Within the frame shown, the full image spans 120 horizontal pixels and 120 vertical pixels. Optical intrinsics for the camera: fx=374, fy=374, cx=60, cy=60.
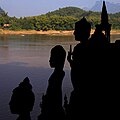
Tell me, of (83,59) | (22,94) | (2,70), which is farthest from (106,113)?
(2,70)

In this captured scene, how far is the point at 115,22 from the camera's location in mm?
124688

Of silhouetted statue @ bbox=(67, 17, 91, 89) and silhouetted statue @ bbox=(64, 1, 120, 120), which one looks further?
silhouetted statue @ bbox=(67, 17, 91, 89)

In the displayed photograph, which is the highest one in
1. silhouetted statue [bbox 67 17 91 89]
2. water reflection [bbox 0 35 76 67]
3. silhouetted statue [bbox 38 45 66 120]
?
silhouetted statue [bbox 67 17 91 89]

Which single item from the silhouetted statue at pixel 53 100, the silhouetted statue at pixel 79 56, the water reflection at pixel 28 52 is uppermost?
the silhouetted statue at pixel 79 56

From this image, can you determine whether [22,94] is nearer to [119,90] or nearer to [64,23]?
[119,90]

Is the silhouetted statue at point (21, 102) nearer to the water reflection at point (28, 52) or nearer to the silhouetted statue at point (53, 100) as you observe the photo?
the silhouetted statue at point (53, 100)

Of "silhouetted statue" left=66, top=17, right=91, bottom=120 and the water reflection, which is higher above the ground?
"silhouetted statue" left=66, top=17, right=91, bottom=120

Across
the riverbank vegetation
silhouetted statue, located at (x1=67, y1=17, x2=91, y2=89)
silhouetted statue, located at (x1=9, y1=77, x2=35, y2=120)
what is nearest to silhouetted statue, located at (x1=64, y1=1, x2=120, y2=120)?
silhouetted statue, located at (x1=67, y1=17, x2=91, y2=89)

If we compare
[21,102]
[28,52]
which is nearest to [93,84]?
[21,102]

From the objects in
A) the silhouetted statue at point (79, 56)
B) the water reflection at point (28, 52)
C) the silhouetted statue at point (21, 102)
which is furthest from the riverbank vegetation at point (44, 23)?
the silhouetted statue at point (21, 102)

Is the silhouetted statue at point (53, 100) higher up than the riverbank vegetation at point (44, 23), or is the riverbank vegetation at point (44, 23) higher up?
the silhouetted statue at point (53, 100)

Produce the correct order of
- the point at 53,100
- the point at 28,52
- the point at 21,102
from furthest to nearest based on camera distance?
the point at 28,52 → the point at 53,100 → the point at 21,102

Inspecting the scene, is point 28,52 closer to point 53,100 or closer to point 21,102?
point 53,100

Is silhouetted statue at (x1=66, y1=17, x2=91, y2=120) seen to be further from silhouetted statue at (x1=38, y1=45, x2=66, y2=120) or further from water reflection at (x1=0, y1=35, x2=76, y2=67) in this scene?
water reflection at (x1=0, y1=35, x2=76, y2=67)
